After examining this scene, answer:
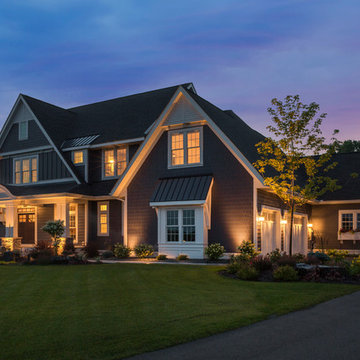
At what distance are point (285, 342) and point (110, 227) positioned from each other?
20.4 m

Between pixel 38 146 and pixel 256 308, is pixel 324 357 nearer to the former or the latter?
pixel 256 308

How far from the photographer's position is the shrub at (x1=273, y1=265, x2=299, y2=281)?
1377 cm

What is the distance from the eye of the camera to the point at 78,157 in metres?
28.2

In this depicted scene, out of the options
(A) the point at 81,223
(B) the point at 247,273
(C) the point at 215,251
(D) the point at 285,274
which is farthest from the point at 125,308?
(A) the point at 81,223

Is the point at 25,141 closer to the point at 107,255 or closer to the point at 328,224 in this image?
the point at 107,255

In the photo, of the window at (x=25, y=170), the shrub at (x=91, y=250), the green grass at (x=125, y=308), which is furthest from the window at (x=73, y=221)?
the green grass at (x=125, y=308)

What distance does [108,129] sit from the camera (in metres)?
28.4

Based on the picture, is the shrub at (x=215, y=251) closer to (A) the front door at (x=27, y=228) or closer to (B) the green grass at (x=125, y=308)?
(B) the green grass at (x=125, y=308)

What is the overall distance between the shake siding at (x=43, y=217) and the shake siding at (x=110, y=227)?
271 centimetres

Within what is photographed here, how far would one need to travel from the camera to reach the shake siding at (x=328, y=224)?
2667 centimetres

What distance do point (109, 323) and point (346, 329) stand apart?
4075 millimetres

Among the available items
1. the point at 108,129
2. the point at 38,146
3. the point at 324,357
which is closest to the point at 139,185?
the point at 108,129

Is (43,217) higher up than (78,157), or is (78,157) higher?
(78,157)

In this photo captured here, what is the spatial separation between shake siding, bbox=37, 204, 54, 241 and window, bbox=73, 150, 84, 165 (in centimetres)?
314
